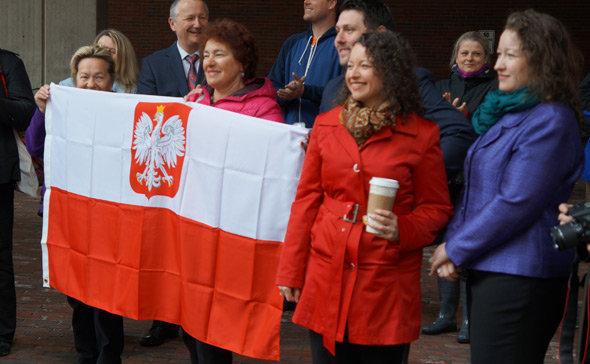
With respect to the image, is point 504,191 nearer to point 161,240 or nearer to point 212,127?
point 212,127

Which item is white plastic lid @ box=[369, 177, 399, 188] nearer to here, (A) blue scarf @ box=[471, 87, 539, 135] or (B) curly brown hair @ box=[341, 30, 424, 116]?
(B) curly brown hair @ box=[341, 30, 424, 116]

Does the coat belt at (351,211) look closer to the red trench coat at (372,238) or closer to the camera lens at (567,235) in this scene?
the red trench coat at (372,238)

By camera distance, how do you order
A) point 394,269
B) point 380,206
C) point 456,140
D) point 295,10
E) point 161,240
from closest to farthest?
point 380,206, point 394,269, point 456,140, point 161,240, point 295,10

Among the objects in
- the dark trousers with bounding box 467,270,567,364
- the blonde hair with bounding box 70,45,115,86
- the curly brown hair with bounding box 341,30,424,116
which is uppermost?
the curly brown hair with bounding box 341,30,424,116

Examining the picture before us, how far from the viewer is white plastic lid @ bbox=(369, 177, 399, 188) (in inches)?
112

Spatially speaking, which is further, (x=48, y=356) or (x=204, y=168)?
(x=48, y=356)

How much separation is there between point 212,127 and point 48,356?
2.31 meters

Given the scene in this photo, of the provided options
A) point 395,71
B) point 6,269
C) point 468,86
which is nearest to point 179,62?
point 6,269

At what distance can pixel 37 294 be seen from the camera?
22.1 ft

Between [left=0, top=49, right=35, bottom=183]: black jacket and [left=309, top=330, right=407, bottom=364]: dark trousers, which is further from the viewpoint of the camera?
[left=0, top=49, right=35, bottom=183]: black jacket

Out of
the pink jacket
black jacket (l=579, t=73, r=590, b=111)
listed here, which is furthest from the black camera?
black jacket (l=579, t=73, r=590, b=111)

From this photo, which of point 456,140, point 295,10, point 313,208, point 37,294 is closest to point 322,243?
point 313,208

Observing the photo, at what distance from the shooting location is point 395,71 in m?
3.10

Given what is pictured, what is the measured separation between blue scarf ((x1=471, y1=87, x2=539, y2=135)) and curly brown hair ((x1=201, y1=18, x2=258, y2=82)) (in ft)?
4.35
